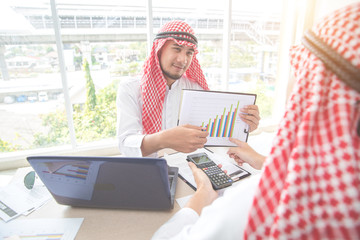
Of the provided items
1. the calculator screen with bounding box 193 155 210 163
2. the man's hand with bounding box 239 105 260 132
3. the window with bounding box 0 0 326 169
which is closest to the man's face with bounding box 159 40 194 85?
the man's hand with bounding box 239 105 260 132

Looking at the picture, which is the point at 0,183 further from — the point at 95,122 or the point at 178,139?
the point at 178,139

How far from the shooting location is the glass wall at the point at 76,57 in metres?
2.40

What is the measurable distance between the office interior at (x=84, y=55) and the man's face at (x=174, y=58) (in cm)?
117

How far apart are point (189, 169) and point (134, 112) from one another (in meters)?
0.67

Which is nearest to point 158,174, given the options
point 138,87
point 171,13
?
point 138,87

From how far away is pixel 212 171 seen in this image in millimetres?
1046

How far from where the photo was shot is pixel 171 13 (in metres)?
2.86

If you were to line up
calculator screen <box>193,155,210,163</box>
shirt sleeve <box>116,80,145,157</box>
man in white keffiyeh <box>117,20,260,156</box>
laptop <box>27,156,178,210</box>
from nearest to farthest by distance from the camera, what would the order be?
laptop <box>27,156,178,210</box>, calculator screen <box>193,155,210,163</box>, shirt sleeve <box>116,80,145,157</box>, man in white keffiyeh <box>117,20,260,156</box>

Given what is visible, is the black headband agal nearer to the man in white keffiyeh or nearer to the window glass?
the man in white keffiyeh

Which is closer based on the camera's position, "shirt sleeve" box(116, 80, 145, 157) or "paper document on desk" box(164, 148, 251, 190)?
"paper document on desk" box(164, 148, 251, 190)

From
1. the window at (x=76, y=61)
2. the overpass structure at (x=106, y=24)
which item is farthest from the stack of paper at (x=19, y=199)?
the overpass structure at (x=106, y=24)

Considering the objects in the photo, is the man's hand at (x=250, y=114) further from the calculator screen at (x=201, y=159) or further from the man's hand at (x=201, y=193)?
the man's hand at (x=201, y=193)

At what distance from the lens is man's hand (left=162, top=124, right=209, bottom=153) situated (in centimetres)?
106

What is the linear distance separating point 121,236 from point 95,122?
2.39 metres
